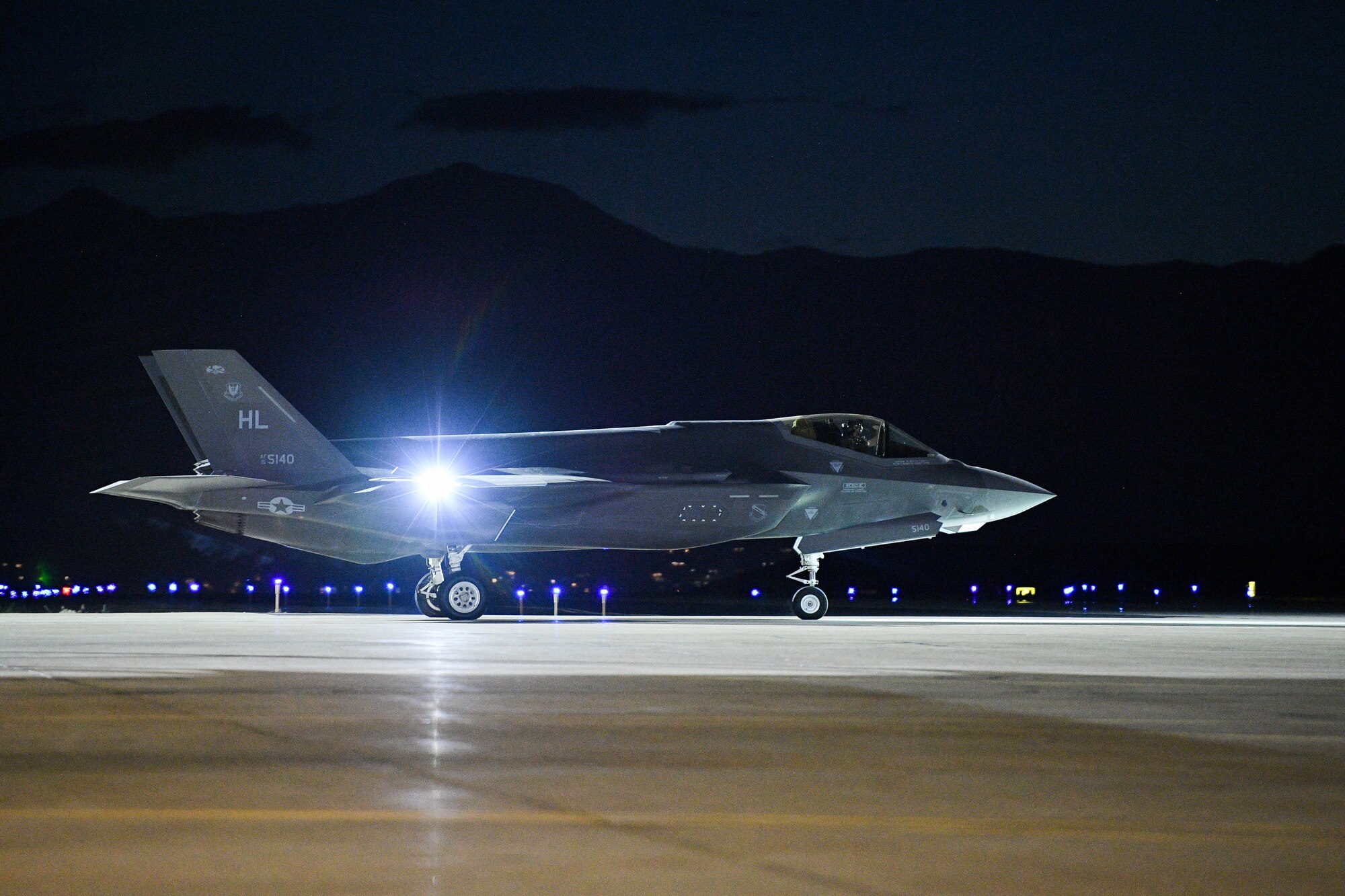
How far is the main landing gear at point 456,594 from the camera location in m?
28.9

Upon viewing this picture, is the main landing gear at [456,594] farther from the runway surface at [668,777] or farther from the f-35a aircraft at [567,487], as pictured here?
the runway surface at [668,777]

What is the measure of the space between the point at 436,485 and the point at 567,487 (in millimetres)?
2478

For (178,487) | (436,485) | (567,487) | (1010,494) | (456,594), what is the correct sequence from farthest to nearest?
(1010,494), (567,487), (436,485), (456,594), (178,487)

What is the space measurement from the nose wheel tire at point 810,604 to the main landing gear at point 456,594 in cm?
587

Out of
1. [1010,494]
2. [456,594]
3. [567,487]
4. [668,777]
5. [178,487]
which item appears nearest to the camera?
[668,777]

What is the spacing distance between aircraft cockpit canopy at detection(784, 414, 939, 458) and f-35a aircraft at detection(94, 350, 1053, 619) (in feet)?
0.10

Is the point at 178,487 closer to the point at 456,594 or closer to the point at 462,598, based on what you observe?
the point at 456,594

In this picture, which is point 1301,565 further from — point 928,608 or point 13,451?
point 13,451

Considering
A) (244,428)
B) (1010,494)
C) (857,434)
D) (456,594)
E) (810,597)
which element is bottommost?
(810,597)

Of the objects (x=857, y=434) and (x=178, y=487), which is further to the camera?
(x=857, y=434)

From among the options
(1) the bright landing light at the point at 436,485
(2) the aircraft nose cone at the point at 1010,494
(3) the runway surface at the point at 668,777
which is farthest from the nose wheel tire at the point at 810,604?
(3) the runway surface at the point at 668,777

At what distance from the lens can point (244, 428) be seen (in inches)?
1151

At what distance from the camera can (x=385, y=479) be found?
2867 centimetres

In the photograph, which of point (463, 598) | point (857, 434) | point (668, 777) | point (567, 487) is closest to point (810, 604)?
point (857, 434)
